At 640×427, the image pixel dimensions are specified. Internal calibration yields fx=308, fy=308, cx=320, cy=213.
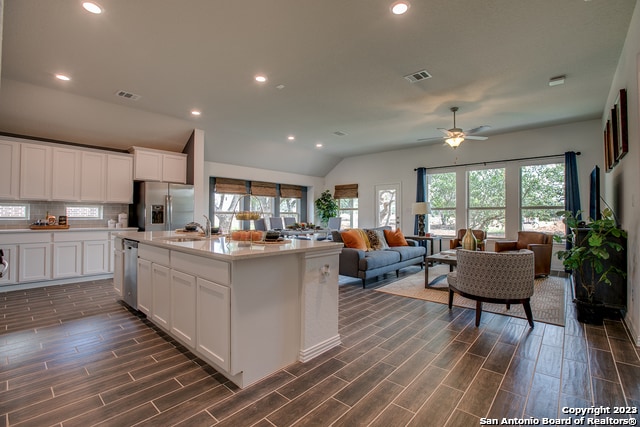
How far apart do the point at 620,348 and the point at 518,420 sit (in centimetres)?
172

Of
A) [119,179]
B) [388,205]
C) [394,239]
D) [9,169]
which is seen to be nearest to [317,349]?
[394,239]

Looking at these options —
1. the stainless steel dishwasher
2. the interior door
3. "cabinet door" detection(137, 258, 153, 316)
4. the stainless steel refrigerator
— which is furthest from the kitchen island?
the interior door

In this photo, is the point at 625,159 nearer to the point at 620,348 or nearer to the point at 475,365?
the point at 620,348

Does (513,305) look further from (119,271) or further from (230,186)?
(230,186)

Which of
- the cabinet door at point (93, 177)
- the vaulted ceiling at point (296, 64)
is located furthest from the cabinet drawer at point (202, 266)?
the cabinet door at point (93, 177)

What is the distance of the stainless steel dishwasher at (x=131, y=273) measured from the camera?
3.45 m

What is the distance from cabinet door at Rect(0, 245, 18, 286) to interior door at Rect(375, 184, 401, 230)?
25.8ft

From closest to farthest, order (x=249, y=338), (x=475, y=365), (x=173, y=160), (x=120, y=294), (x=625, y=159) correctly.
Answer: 1. (x=249, y=338)
2. (x=475, y=365)
3. (x=625, y=159)
4. (x=120, y=294)
5. (x=173, y=160)

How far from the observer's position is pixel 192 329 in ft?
7.95

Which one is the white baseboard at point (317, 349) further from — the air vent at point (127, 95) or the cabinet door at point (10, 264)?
the cabinet door at point (10, 264)

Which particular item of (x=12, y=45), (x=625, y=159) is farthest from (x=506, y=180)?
(x=12, y=45)

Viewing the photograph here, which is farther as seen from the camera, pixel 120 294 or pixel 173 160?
pixel 173 160

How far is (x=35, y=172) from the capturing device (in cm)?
488

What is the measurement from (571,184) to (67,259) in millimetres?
9226
